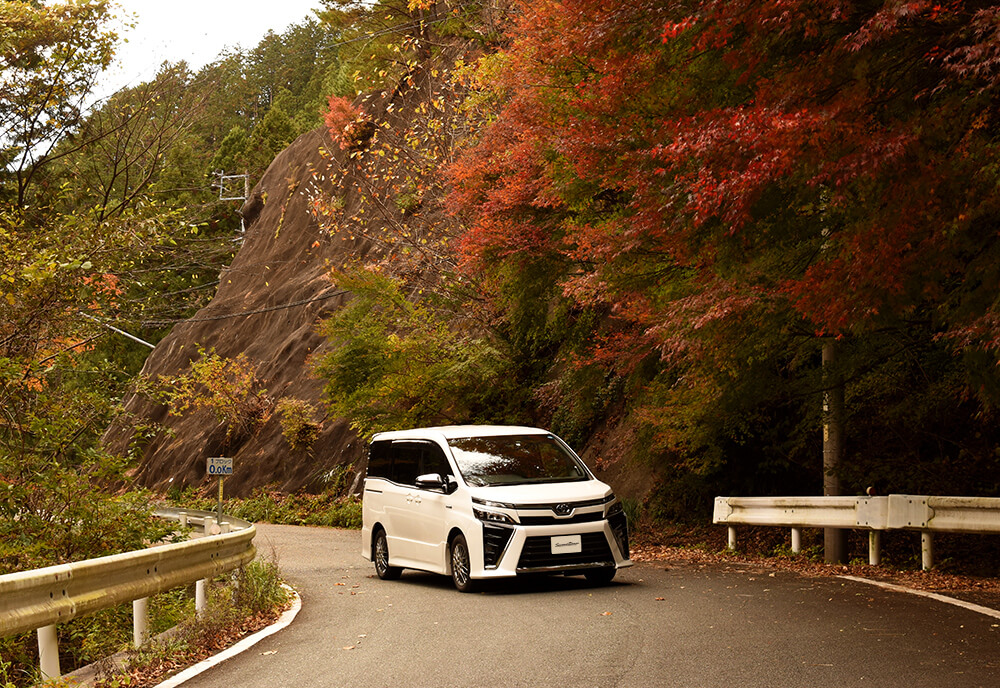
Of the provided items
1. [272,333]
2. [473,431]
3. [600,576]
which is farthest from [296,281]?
[600,576]

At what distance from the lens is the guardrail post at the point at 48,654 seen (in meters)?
6.35

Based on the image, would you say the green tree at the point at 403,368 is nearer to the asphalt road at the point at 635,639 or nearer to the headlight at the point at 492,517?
the asphalt road at the point at 635,639

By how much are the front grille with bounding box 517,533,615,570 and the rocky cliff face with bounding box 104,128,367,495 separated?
2322 cm

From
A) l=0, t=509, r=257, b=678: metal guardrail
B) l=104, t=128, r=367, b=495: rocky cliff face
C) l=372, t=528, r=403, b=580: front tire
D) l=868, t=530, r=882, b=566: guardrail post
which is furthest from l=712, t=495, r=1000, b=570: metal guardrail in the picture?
l=104, t=128, r=367, b=495: rocky cliff face

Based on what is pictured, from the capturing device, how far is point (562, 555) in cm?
1163

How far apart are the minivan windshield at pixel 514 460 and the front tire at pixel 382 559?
207 centimetres

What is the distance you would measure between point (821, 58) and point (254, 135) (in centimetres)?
6012

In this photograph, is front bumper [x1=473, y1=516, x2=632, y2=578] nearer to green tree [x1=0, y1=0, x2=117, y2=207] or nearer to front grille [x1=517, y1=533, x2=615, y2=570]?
front grille [x1=517, y1=533, x2=615, y2=570]

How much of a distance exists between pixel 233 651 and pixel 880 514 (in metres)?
8.18

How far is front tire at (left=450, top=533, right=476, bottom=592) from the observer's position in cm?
1201

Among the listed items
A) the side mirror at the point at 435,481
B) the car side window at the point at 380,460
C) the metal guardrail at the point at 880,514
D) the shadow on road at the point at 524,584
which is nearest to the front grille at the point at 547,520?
the shadow on road at the point at 524,584

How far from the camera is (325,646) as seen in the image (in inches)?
333

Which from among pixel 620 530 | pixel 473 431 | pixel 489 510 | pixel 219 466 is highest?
pixel 473 431

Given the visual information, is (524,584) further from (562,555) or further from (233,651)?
(233,651)
